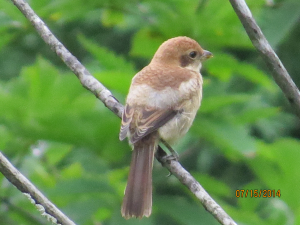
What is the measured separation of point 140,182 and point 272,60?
4.62 feet

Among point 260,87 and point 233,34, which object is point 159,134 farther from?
point 260,87

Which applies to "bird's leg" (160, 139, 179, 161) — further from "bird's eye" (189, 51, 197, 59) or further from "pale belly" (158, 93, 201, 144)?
"bird's eye" (189, 51, 197, 59)

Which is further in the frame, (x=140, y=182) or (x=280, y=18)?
(x=280, y=18)

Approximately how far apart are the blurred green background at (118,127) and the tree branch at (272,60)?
1.19 meters

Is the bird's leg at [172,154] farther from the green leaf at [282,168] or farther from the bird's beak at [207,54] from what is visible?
the bird's beak at [207,54]

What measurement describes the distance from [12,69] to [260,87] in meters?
2.48

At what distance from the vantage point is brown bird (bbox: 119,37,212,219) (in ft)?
11.7

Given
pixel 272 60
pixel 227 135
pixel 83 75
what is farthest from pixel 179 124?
pixel 272 60

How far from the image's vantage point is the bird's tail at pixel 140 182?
3477 millimetres

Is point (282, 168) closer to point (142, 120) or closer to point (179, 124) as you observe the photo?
point (179, 124)

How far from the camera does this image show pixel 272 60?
2.52m
